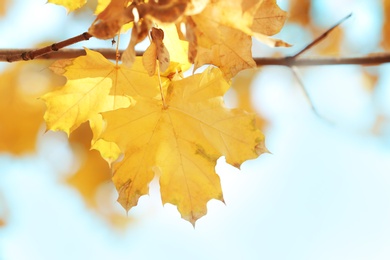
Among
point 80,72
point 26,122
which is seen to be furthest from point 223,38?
point 26,122

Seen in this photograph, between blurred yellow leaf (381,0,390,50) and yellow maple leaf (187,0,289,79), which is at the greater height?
yellow maple leaf (187,0,289,79)

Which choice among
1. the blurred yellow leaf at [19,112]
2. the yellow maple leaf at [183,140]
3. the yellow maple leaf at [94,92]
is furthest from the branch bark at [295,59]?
the blurred yellow leaf at [19,112]

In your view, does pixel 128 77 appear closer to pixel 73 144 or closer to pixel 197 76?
pixel 197 76

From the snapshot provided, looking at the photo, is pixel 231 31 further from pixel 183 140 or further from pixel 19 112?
pixel 19 112

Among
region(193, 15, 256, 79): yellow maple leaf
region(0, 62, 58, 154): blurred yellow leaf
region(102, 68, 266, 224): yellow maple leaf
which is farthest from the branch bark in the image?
region(0, 62, 58, 154): blurred yellow leaf

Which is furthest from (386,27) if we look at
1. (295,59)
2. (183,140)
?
(183,140)

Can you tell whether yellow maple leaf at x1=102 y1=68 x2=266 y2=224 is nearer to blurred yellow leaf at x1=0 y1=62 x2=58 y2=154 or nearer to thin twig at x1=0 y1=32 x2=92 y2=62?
thin twig at x1=0 y1=32 x2=92 y2=62

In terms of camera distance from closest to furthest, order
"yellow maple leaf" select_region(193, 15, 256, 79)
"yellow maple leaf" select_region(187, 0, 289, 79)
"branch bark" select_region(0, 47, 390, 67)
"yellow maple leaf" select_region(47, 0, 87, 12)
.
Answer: "yellow maple leaf" select_region(187, 0, 289, 79)
"yellow maple leaf" select_region(193, 15, 256, 79)
"yellow maple leaf" select_region(47, 0, 87, 12)
"branch bark" select_region(0, 47, 390, 67)

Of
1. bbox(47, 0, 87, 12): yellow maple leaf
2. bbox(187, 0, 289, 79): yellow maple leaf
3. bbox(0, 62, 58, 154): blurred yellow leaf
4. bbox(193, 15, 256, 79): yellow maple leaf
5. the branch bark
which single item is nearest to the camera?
bbox(187, 0, 289, 79): yellow maple leaf
